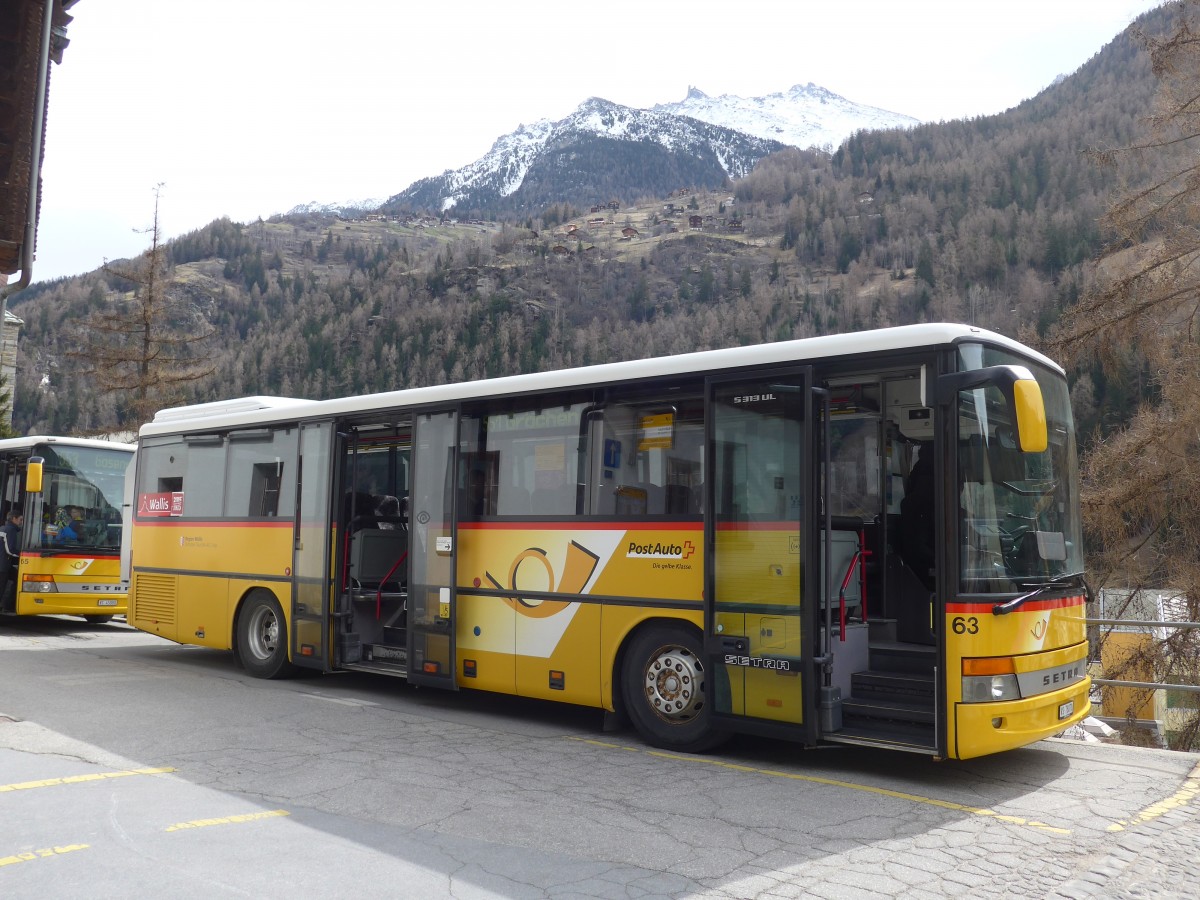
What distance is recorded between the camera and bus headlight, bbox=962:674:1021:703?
253 inches

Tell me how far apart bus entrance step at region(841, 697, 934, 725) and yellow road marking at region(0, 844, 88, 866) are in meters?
4.67

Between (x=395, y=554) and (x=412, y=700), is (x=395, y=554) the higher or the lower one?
the higher one

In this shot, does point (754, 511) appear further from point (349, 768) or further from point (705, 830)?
point (349, 768)

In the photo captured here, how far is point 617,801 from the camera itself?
20.6ft

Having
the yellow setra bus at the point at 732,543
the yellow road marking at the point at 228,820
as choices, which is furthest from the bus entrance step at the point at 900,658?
the yellow road marking at the point at 228,820

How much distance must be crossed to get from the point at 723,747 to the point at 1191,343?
10233 millimetres

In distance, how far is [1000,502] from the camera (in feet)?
22.1

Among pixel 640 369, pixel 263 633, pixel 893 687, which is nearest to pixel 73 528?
pixel 263 633

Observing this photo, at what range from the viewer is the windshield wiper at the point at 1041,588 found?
21.4ft

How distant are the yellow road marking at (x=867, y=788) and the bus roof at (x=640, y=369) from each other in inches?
112

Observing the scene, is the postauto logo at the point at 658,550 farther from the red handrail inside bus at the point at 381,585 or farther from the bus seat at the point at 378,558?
the red handrail inside bus at the point at 381,585

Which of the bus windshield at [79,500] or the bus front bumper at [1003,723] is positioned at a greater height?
the bus windshield at [79,500]

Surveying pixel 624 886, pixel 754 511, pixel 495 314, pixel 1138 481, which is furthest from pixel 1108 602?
pixel 495 314

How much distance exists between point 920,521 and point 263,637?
7462 mm
